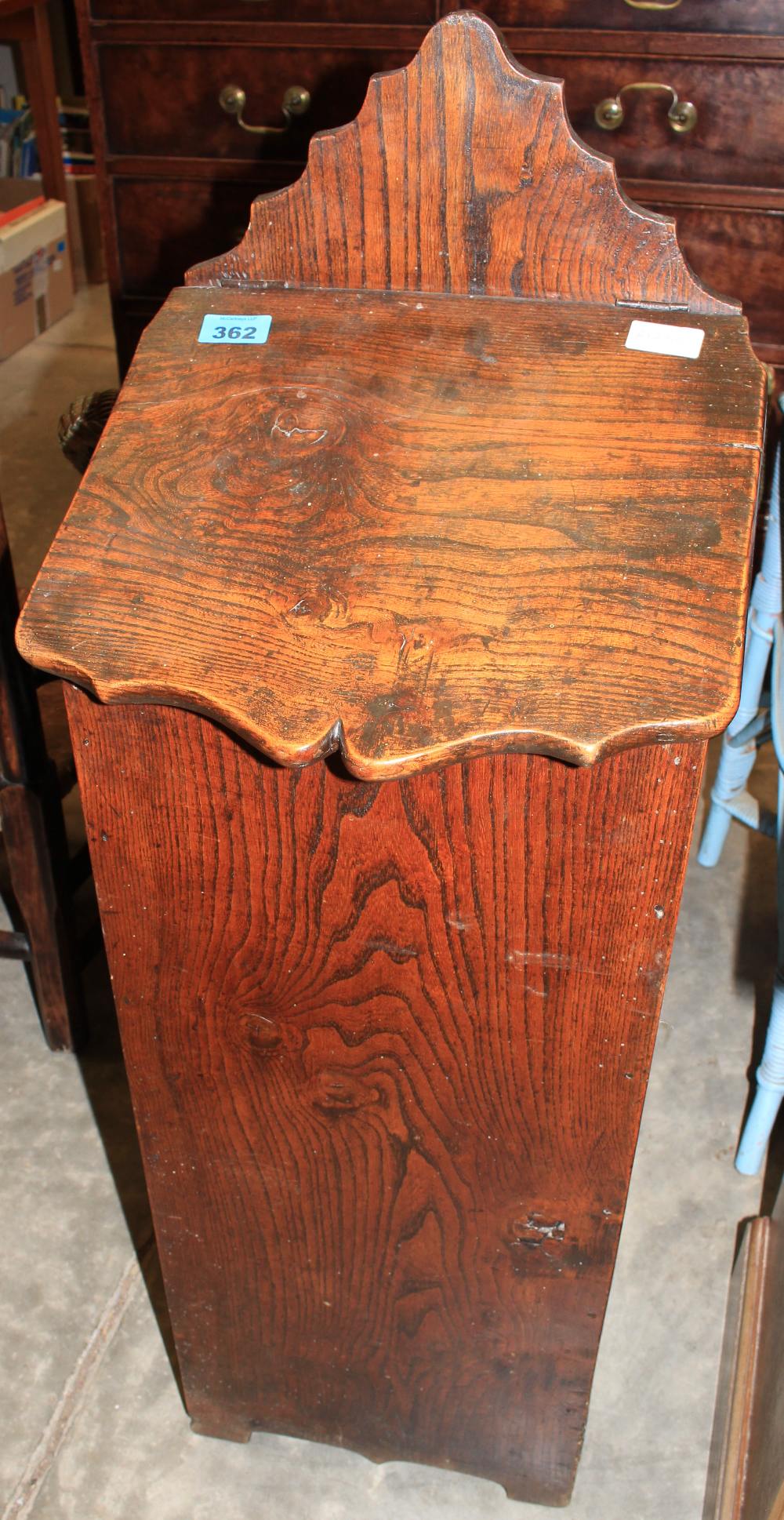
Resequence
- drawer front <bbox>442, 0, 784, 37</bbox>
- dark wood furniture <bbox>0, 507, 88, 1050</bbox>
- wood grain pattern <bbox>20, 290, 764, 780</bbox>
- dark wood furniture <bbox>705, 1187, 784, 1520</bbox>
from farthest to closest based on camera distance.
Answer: drawer front <bbox>442, 0, 784, 37</bbox>
dark wood furniture <bbox>0, 507, 88, 1050</bbox>
dark wood furniture <bbox>705, 1187, 784, 1520</bbox>
wood grain pattern <bbox>20, 290, 764, 780</bbox>

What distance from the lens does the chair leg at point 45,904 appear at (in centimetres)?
192

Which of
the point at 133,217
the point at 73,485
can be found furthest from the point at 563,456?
the point at 73,485

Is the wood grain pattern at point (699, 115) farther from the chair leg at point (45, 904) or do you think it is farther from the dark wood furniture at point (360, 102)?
the chair leg at point (45, 904)

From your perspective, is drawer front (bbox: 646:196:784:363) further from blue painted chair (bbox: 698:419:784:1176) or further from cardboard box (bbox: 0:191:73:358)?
cardboard box (bbox: 0:191:73:358)

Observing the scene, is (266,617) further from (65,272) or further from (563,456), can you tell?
(65,272)

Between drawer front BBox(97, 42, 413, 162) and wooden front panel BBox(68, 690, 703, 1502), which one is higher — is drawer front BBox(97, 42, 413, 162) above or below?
above

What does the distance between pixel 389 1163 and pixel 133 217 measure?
202 centimetres

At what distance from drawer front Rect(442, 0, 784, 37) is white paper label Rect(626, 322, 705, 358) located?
118 cm

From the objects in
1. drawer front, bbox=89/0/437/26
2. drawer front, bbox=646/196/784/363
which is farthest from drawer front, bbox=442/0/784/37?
drawer front, bbox=646/196/784/363

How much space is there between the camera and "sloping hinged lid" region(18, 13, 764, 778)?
0.97 m

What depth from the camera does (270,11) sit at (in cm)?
235

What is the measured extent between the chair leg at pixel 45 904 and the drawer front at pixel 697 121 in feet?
4.65

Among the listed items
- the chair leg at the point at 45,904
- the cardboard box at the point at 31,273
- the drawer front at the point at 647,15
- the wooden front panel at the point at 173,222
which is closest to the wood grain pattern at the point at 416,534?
the chair leg at the point at 45,904

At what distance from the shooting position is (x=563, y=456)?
3.63 ft
